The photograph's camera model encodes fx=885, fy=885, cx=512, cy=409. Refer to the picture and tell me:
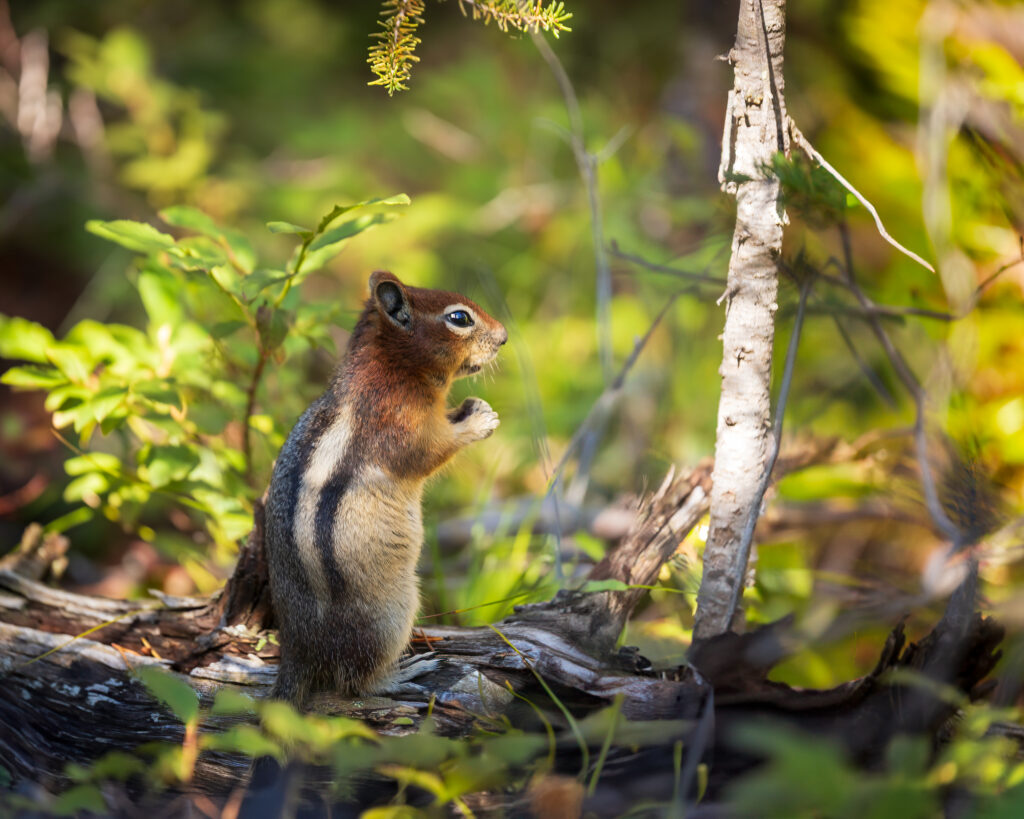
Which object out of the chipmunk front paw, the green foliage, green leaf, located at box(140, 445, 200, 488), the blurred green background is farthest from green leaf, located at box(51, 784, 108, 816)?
the green foliage

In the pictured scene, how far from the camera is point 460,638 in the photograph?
2.41 m

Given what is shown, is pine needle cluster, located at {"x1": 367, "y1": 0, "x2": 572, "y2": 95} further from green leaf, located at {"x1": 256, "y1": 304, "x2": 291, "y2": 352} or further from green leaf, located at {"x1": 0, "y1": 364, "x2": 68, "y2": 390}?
green leaf, located at {"x1": 0, "y1": 364, "x2": 68, "y2": 390}

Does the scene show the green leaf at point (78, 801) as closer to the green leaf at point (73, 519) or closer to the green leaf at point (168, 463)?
the green leaf at point (168, 463)

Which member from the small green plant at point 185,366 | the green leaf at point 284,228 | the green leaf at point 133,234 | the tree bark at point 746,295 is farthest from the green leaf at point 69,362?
the tree bark at point 746,295

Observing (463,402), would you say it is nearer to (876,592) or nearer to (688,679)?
(688,679)

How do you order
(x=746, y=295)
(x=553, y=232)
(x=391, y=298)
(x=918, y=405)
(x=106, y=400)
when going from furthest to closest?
(x=553, y=232) → (x=391, y=298) → (x=106, y=400) → (x=918, y=405) → (x=746, y=295)

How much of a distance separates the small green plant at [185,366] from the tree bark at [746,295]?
3.25ft

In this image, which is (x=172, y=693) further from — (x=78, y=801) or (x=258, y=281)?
(x=258, y=281)

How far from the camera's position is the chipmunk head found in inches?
97.7

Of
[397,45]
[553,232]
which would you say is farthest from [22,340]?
[553,232]

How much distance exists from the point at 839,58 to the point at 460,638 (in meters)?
4.82

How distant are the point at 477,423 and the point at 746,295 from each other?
3.04 feet

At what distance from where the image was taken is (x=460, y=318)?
2.57m

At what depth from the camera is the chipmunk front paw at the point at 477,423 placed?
258 cm
